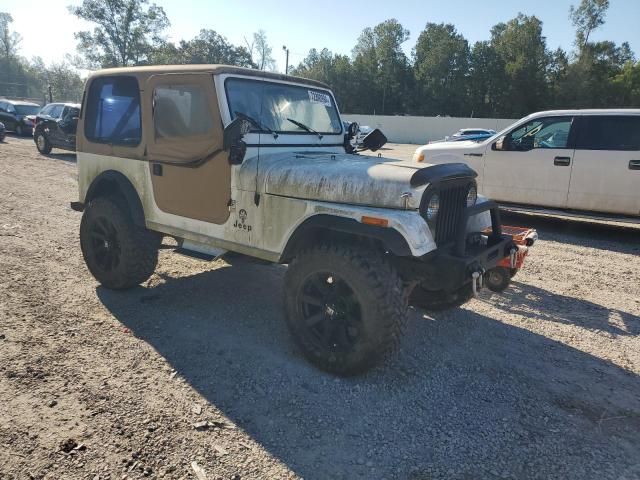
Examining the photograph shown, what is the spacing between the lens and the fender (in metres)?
4.43

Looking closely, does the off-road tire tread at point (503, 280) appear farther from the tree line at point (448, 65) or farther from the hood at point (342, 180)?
the tree line at point (448, 65)

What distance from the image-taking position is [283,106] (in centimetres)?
421

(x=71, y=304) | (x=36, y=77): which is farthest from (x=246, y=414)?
(x=36, y=77)

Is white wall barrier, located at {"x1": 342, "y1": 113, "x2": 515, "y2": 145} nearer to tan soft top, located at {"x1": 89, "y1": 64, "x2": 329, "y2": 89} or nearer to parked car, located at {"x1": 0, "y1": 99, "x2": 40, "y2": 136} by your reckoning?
parked car, located at {"x1": 0, "y1": 99, "x2": 40, "y2": 136}

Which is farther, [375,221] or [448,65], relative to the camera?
[448,65]

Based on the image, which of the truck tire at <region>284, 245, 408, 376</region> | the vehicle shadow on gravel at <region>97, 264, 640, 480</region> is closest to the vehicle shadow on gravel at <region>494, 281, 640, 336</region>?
the vehicle shadow on gravel at <region>97, 264, 640, 480</region>

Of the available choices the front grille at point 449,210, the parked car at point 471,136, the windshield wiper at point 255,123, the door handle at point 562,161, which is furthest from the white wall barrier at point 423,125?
the front grille at point 449,210

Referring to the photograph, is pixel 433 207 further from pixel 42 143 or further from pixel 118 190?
pixel 42 143

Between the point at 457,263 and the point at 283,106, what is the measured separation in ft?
7.06

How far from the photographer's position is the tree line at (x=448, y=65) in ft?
172

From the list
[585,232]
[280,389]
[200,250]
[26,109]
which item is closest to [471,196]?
[280,389]

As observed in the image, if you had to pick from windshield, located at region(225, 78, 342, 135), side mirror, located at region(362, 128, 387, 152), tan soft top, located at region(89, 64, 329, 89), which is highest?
tan soft top, located at region(89, 64, 329, 89)

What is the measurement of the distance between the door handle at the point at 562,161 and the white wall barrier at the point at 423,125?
34528 mm

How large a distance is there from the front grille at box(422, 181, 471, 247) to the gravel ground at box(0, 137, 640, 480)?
1.02 meters
